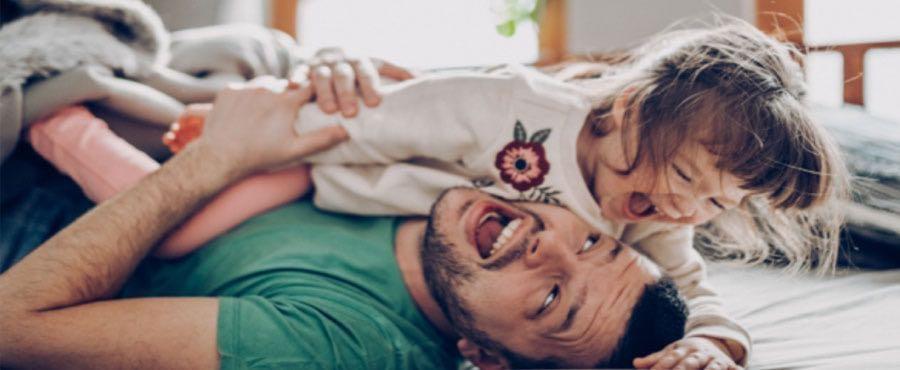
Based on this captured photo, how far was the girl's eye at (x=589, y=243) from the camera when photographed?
101 centimetres

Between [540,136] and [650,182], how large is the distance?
162 mm

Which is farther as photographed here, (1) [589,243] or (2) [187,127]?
(2) [187,127]

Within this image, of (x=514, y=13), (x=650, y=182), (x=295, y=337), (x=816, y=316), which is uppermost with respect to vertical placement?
(x=514, y=13)

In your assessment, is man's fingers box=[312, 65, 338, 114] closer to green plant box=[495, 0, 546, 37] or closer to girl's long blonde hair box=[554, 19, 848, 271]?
girl's long blonde hair box=[554, 19, 848, 271]

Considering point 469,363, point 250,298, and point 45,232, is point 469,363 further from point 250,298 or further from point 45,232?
point 45,232

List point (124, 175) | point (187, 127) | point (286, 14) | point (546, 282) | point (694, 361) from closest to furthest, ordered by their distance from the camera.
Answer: point (694, 361)
point (546, 282)
point (124, 175)
point (187, 127)
point (286, 14)

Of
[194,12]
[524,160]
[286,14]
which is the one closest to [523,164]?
[524,160]

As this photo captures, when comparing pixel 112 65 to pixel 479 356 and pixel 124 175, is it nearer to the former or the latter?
pixel 124 175

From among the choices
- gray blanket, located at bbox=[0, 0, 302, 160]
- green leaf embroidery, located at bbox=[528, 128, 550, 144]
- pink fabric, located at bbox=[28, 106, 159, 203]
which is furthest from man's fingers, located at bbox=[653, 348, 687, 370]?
gray blanket, located at bbox=[0, 0, 302, 160]

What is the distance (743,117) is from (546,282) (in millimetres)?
322

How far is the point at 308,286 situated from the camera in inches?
38.6

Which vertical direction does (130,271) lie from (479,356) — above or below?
above

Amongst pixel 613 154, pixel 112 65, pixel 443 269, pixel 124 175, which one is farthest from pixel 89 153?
pixel 613 154

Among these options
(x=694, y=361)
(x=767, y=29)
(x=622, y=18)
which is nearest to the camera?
(x=694, y=361)
